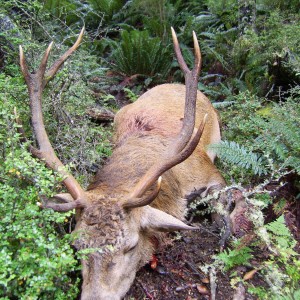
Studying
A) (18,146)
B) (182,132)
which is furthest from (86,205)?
(182,132)

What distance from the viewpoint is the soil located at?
156 inches

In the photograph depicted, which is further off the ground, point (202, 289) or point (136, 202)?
point (136, 202)

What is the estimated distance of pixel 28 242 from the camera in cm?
320

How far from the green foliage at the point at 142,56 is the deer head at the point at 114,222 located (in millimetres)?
6520

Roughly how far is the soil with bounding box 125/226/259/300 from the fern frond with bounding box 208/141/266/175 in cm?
104

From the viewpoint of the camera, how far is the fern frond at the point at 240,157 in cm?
517

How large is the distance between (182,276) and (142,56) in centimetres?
743

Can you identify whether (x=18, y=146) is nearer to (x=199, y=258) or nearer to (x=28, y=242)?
(x=28, y=242)

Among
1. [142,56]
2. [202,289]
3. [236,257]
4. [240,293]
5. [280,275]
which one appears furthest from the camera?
[142,56]

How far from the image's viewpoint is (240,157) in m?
5.26

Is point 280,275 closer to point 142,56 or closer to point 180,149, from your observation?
point 180,149

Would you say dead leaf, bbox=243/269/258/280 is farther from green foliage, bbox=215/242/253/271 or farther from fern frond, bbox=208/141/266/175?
fern frond, bbox=208/141/266/175

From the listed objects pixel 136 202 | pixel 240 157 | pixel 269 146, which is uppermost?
pixel 136 202

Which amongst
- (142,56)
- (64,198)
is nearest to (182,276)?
(64,198)
